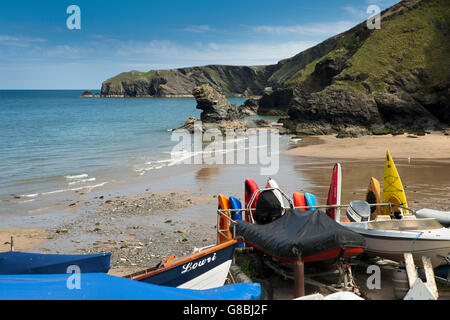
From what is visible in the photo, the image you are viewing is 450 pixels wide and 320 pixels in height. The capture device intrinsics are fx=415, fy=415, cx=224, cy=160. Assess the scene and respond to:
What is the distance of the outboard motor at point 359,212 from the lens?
1000cm

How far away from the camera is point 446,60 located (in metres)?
51.0

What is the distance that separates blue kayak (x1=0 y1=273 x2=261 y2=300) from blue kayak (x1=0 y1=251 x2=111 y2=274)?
200 cm

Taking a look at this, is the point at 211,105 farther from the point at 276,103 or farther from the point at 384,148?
the point at 276,103

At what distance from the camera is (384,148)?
33500 mm

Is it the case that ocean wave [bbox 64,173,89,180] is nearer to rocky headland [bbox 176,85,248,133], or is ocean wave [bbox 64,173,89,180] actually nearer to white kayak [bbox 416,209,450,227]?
white kayak [bbox 416,209,450,227]

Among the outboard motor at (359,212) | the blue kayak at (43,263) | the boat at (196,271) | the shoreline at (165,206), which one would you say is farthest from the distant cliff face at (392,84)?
the blue kayak at (43,263)

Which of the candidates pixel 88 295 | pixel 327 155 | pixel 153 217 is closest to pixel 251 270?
pixel 88 295

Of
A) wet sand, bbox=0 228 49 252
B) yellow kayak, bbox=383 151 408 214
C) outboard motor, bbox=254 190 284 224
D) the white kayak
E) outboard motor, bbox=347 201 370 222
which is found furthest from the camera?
wet sand, bbox=0 228 49 252

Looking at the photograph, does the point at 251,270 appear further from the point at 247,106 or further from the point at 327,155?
the point at 247,106

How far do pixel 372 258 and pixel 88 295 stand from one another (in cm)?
706

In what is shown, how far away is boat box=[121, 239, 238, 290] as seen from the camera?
27.3 feet

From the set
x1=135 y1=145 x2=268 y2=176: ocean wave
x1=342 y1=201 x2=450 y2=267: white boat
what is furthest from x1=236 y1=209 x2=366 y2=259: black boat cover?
x1=135 y1=145 x2=268 y2=176: ocean wave

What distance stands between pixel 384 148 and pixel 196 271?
93.8ft

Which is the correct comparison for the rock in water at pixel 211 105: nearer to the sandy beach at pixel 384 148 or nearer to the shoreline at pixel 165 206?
the sandy beach at pixel 384 148
